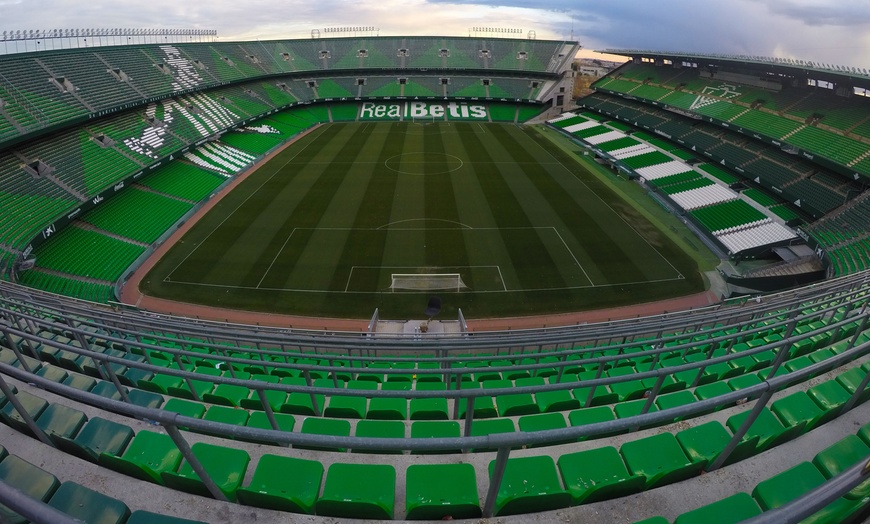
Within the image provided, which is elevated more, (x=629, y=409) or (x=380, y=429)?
(x=629, y=409)

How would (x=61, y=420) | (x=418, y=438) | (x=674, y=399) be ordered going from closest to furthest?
(x=418, y=438) → (x=61, y=420) → (x=674, y=399)

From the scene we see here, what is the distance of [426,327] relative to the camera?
Result: 58.1ft

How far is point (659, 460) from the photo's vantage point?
16.4 ft

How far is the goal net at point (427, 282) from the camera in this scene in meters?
21.2

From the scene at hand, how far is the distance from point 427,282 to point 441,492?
1720cm

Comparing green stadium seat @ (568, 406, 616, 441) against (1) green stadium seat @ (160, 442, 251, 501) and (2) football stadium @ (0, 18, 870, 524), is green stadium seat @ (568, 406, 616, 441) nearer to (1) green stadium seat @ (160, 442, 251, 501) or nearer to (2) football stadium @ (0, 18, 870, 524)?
(2) football stadium @ (0, 18, 870, 524)

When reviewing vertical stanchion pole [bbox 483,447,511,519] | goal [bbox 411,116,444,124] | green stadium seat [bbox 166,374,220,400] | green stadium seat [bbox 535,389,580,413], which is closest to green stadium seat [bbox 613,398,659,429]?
green stadium seat [bbox 535,389,580,413]

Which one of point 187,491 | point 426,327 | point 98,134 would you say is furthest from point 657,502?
point 98,134

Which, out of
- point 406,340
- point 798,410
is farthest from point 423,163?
point 798,410

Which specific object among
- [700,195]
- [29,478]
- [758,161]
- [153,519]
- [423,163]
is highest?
[423,163]

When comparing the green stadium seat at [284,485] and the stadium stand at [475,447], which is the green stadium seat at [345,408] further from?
the green stadium seat at [284,485]

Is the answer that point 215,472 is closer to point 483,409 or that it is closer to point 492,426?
point 492,426

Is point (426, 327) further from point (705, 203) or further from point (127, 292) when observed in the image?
point (705, 203)

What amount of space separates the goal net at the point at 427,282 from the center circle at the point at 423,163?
17.1 m
